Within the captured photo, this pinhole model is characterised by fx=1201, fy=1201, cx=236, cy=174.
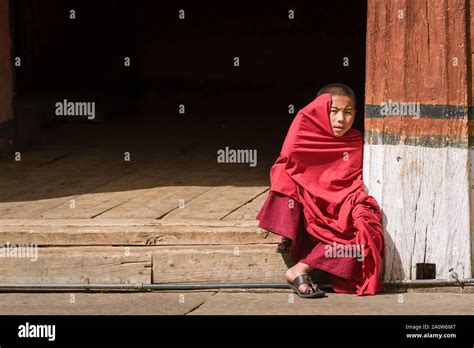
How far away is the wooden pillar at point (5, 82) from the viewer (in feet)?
30.4

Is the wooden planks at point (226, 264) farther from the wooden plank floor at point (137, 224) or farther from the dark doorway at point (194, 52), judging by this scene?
the dark doorway at point (194, 52)

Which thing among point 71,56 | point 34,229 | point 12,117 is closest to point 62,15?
point 71,56

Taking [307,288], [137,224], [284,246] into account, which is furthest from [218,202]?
[307,288]

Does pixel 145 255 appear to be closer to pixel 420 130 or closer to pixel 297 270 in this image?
pixel 297 270

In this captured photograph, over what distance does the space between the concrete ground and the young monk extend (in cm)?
15

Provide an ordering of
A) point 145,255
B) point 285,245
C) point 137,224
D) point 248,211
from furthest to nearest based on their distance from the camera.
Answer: point 248,211, point 137,224, point 145,255, point 285,245

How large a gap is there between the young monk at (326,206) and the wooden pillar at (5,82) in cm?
322

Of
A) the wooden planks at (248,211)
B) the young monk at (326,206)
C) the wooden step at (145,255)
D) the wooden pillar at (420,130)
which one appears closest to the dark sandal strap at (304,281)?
the young monk at (326,206)

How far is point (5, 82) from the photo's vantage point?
30.6 feet

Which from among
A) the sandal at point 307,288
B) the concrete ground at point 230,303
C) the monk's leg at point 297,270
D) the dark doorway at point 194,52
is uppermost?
the dark doorway at point 194,52

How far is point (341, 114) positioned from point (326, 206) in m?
0.54

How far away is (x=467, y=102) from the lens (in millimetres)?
6633

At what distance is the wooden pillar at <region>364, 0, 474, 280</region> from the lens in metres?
6.61

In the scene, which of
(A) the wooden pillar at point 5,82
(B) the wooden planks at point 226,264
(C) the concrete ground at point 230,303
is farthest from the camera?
(A) the wooden pillar at point 5,82
